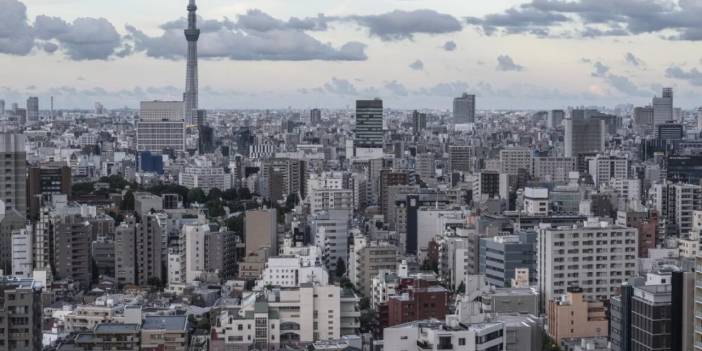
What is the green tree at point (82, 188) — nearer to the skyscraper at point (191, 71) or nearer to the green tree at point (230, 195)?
the green tree at point (230, 195)

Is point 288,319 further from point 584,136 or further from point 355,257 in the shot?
point 584,136

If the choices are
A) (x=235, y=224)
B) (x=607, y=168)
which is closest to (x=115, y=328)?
(x=235, y=224)

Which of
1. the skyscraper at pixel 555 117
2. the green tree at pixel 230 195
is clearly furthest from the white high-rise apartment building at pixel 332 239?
the skyscraper at pixel 555 117

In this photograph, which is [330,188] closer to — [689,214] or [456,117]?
[689,214]

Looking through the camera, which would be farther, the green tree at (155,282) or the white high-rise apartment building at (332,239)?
the white high-rise apartment building at (332,239)

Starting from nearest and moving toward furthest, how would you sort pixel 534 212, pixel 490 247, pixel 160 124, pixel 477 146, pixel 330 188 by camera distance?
pixel 490 247
pixel 534 212
pixel 330 188
pixel 477 146
pixel 160 124

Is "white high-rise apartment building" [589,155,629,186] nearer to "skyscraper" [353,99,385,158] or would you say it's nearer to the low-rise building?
"skyscraper" [353,99,385,158]

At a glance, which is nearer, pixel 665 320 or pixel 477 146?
pixel 665 320

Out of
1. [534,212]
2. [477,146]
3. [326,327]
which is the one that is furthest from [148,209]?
[477,146]
